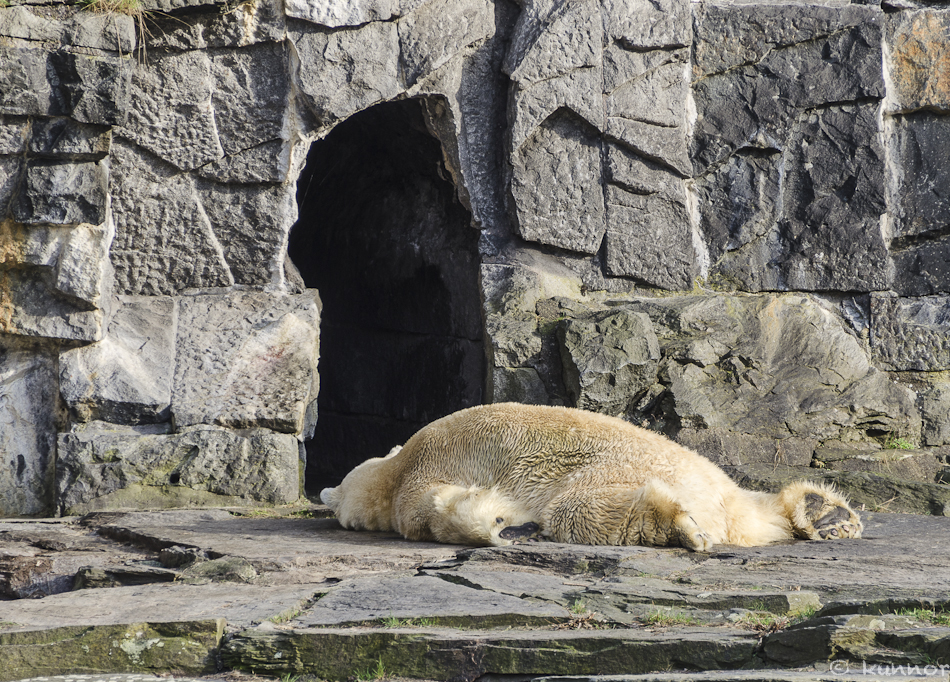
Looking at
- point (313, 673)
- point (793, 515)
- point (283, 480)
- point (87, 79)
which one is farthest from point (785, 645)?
point (87, 79)

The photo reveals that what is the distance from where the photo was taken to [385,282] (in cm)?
858

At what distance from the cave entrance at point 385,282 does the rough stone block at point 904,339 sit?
2.73m

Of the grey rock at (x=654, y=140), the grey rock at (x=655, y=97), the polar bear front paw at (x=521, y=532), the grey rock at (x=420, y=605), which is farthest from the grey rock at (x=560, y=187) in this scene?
the grey rock at (x=420, y=605)

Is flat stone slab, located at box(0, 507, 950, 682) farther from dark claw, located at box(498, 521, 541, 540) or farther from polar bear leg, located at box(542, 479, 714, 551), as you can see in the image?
dark claw, located at box(498, 521, 541, 540)

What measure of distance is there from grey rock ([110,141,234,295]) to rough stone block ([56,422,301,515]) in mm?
923

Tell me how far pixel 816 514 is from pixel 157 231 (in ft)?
13.3

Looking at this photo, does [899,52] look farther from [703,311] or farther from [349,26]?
[349,26]

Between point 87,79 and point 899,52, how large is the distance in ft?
17.4

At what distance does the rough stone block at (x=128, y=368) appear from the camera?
5.68m

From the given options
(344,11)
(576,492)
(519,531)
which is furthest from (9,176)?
(576,492)

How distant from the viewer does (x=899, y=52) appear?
684 centimetres

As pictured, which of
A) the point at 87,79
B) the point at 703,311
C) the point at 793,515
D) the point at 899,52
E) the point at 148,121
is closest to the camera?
the point at 793,515

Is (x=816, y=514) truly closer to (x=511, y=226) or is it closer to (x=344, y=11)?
(x=511, y=226)

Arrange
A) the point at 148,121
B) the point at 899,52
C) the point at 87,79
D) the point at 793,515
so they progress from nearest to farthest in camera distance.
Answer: the point at 793,515 < the point at 87,79 < the point at 148,121 < the point at 899,52
